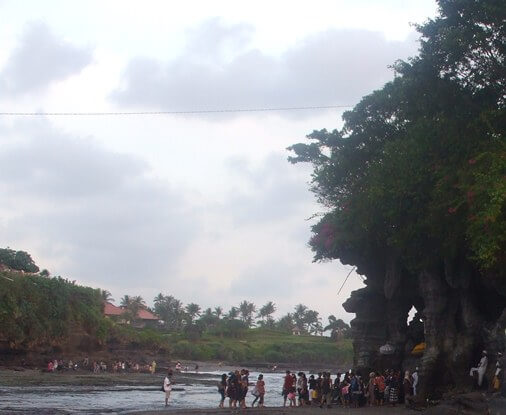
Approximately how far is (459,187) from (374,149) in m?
11.5

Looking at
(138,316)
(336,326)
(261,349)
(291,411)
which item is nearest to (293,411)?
(291,411)

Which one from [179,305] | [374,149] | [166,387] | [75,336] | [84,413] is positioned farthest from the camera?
[179,305]

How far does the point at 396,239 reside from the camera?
1008 inches

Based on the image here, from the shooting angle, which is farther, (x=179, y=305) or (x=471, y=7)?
(x=179, y=305)

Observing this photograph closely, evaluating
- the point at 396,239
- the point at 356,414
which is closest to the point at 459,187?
the point at 396,239

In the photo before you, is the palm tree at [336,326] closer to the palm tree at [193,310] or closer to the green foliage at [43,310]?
the palm tree at [193,310]

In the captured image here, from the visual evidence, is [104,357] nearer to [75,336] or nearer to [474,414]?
[75,336]

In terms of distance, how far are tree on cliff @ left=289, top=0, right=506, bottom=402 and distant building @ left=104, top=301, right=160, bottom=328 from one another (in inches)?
3390

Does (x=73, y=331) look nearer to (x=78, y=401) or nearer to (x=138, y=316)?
(x=78, y=401)

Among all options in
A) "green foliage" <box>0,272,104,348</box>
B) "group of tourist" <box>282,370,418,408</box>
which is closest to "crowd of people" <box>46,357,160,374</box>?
"green foliage" <box>0,272,104,348</box>

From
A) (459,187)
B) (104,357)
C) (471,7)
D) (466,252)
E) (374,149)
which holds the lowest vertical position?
(104,357)

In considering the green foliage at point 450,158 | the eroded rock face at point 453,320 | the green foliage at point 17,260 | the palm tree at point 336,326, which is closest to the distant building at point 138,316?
the green foliage at point 17,260

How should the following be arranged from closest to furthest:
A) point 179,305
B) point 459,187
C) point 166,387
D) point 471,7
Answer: point 459,187 < point 471,7 < point 166,387 < point 179,305

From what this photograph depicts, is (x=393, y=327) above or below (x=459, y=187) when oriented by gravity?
below
